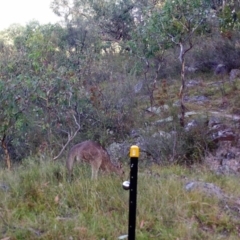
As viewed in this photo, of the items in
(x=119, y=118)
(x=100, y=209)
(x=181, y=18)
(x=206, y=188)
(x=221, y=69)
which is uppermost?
(x=181, y=18)

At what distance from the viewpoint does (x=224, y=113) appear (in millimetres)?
14070

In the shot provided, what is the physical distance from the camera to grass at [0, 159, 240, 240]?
16.6 feet

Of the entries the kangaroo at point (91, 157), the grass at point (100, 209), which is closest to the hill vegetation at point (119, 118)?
the grass at point (100, 209)

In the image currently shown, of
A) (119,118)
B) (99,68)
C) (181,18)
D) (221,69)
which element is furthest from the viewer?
(221,69)

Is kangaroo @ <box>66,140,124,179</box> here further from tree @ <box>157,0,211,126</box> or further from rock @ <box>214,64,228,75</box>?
rock @ <box>214,64,228,75</box>

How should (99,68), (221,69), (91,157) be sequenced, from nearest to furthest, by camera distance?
(91,157)
(99,68)
(221,69)

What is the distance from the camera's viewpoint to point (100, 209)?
553cm

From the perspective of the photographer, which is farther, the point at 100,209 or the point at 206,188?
the point at 206,188

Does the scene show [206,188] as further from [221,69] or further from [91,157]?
[221,69]

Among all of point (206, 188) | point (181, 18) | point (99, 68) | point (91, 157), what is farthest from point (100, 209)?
point (99, 68)

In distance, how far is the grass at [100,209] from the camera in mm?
5062

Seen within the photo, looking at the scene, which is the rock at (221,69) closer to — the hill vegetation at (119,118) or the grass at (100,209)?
the hill vegetation at (119,118)

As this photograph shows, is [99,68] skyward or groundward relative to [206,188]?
skyward

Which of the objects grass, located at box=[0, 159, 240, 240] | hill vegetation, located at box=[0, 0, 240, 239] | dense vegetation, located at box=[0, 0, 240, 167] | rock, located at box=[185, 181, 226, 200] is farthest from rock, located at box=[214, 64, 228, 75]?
rock, located at box=[185, 181, 226, 200]
